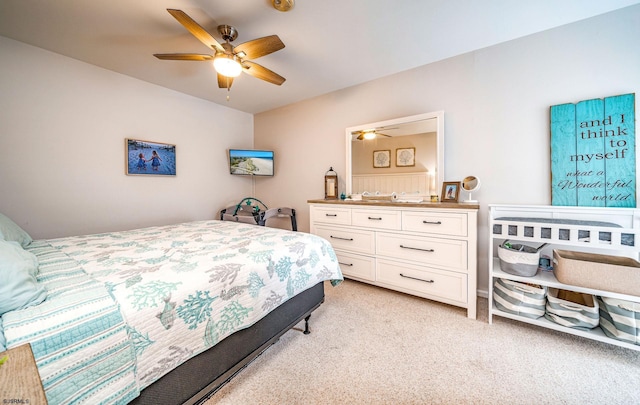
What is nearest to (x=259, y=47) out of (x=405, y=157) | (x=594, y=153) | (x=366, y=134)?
(x=366, y=134)

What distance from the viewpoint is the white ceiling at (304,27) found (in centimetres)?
171

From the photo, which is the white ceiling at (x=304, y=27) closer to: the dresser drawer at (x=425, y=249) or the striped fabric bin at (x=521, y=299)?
the dresser drawer at (x=425, y=249)

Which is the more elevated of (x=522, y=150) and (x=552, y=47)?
(x=552, y=47)

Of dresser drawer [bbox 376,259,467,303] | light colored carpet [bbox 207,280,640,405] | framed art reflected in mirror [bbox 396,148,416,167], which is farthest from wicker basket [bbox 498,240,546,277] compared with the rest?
framed art reflected in mirror [bbox 396,148,416,167]

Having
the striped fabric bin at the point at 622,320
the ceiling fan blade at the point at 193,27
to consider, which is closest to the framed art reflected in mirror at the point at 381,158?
the ceiling fan blade at the point at 193,27

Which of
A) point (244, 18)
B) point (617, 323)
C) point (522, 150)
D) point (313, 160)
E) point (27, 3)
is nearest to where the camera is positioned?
point (617, 323)

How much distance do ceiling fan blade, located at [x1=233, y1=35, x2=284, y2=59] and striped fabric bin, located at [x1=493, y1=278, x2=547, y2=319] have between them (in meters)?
2.54

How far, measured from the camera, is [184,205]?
3.31 m

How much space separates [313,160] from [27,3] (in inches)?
110

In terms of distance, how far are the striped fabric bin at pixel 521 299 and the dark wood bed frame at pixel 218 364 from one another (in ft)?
5.24

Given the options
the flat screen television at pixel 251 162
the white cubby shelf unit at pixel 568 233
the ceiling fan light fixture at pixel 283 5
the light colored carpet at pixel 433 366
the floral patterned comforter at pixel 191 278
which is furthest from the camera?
the flat screen television at pixel 251 162

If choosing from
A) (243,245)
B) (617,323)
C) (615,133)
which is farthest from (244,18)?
(617,323)

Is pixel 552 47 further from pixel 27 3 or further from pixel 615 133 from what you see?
pixel 27 3

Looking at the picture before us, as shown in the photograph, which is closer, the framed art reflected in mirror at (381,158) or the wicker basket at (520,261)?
the wicker basket at (520,261)
